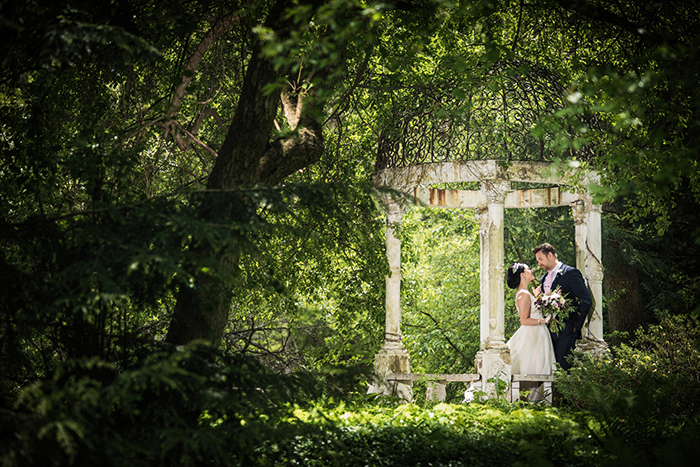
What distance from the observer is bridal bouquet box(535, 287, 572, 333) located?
31.0 ft

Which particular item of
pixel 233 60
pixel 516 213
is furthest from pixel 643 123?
pixel 516 213

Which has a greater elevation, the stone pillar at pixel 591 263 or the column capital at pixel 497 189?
the column capital at pixel 497 189

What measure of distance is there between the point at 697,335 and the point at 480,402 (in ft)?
9.40

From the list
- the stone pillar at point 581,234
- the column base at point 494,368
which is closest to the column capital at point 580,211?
the stone pillar at point 581,234

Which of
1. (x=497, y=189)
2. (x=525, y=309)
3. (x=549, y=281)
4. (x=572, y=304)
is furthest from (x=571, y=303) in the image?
(x=497, y=189)

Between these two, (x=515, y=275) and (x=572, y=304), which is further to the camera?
(x=515, y=275)

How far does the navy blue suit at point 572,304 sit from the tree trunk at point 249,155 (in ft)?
18.1

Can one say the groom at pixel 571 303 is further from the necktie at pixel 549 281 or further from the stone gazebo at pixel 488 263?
the stone gazebo at pixel 488 263

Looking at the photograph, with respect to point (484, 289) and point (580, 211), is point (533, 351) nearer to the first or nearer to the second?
point (484, 289)

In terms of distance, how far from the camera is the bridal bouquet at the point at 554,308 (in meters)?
9.46

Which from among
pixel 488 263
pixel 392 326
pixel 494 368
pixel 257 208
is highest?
pixel 257 208

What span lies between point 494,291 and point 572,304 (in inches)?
52.8

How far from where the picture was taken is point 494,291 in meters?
9.37

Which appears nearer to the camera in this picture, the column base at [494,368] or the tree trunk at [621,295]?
the column base at [494,368]
